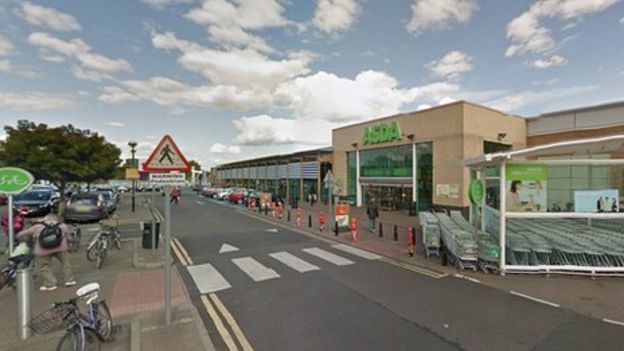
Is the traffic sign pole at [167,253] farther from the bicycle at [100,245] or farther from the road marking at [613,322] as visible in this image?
the road marking at [613,322]

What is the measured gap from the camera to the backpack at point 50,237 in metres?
6.85

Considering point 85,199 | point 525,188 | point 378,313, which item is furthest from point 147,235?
point 525,188

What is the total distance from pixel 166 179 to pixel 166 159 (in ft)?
1.18

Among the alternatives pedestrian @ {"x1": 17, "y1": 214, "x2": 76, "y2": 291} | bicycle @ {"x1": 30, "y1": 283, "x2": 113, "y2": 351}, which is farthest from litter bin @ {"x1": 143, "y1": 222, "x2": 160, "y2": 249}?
bicycle @ {"x1": 30, "y1": 283, "x2": 113, "y2": 351}

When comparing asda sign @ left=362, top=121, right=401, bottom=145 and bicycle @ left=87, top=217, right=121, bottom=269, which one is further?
asda sign @ left=362, top=121, right=401, bottom=145

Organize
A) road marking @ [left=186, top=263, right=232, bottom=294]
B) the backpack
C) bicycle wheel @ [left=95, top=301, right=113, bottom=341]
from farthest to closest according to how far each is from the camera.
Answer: road marking @ [left=186, top=263, right=232, bottom=294], the backpack, bicycle wheel @ [left=95, top=301, right=113, bottom=341]

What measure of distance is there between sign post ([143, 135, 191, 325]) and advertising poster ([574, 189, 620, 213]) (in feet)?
56.7

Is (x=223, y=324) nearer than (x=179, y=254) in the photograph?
Yes

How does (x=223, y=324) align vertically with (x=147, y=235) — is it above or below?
below

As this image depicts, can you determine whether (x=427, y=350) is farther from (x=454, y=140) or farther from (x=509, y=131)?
(x=509, y=131)

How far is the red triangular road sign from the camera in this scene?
534cm

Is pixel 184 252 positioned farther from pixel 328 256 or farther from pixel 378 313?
pixel 378 313

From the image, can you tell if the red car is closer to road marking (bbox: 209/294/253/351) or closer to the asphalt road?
the asphalt road

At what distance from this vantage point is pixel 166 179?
17.5 ft
